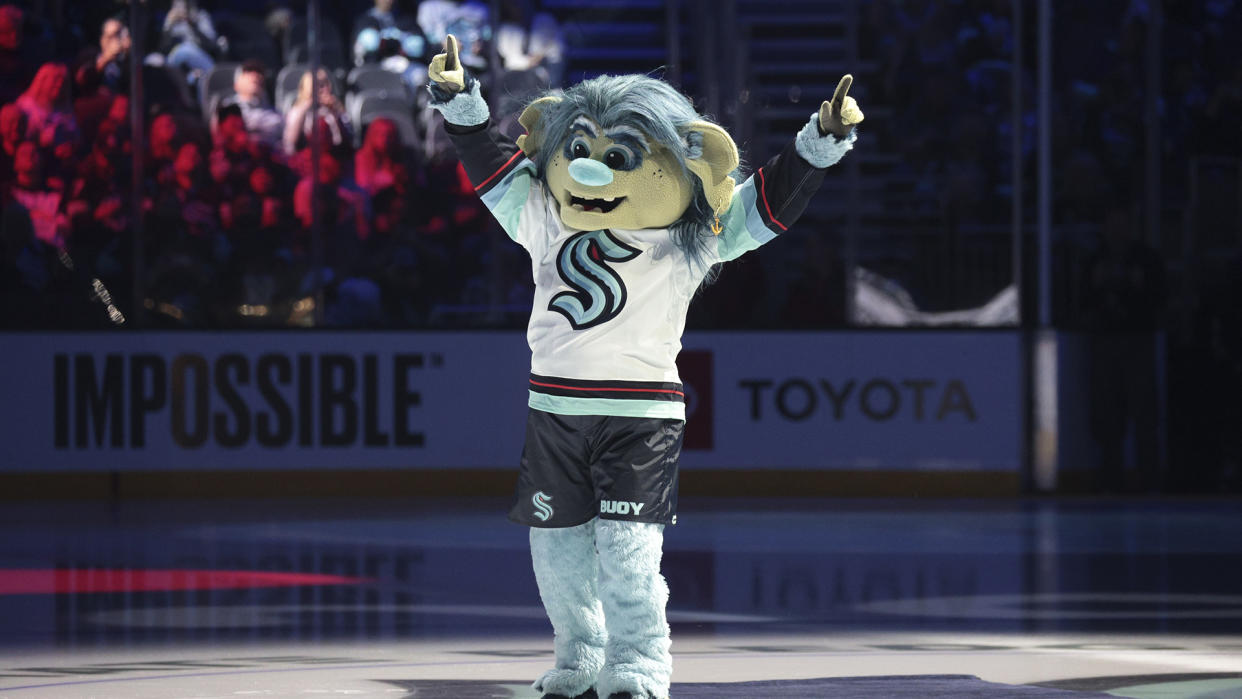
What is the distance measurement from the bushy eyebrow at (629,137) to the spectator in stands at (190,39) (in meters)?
8.00

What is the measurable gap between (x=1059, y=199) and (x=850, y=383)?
6.54ft

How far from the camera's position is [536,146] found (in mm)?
4523

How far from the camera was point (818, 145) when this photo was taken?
4.17 metres

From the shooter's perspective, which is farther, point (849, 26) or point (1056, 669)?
point (849, 26)

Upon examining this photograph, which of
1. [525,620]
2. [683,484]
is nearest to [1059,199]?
[683,484]

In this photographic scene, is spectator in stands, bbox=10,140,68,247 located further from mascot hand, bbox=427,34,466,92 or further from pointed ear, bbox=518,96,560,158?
mascot hand, bbox=427,34,466,92

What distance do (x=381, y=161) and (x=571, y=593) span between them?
7.95 metres

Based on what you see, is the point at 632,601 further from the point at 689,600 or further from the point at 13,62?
the point at 13,62

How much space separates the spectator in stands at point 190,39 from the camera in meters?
11.7

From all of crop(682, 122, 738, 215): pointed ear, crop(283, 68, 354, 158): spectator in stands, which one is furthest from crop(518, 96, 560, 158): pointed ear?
crop(283, 68, 354, 158): spectator in stands

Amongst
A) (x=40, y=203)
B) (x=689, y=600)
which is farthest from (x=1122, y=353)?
(x=40, y=203)

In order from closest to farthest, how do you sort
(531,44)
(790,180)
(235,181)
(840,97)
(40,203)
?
(840,97)
(790,180)
(40,203)
(235,181)
(531,44)

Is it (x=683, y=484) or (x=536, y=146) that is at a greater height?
(x=536, y=146)

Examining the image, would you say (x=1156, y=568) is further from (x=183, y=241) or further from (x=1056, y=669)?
(x=183, y=241)
